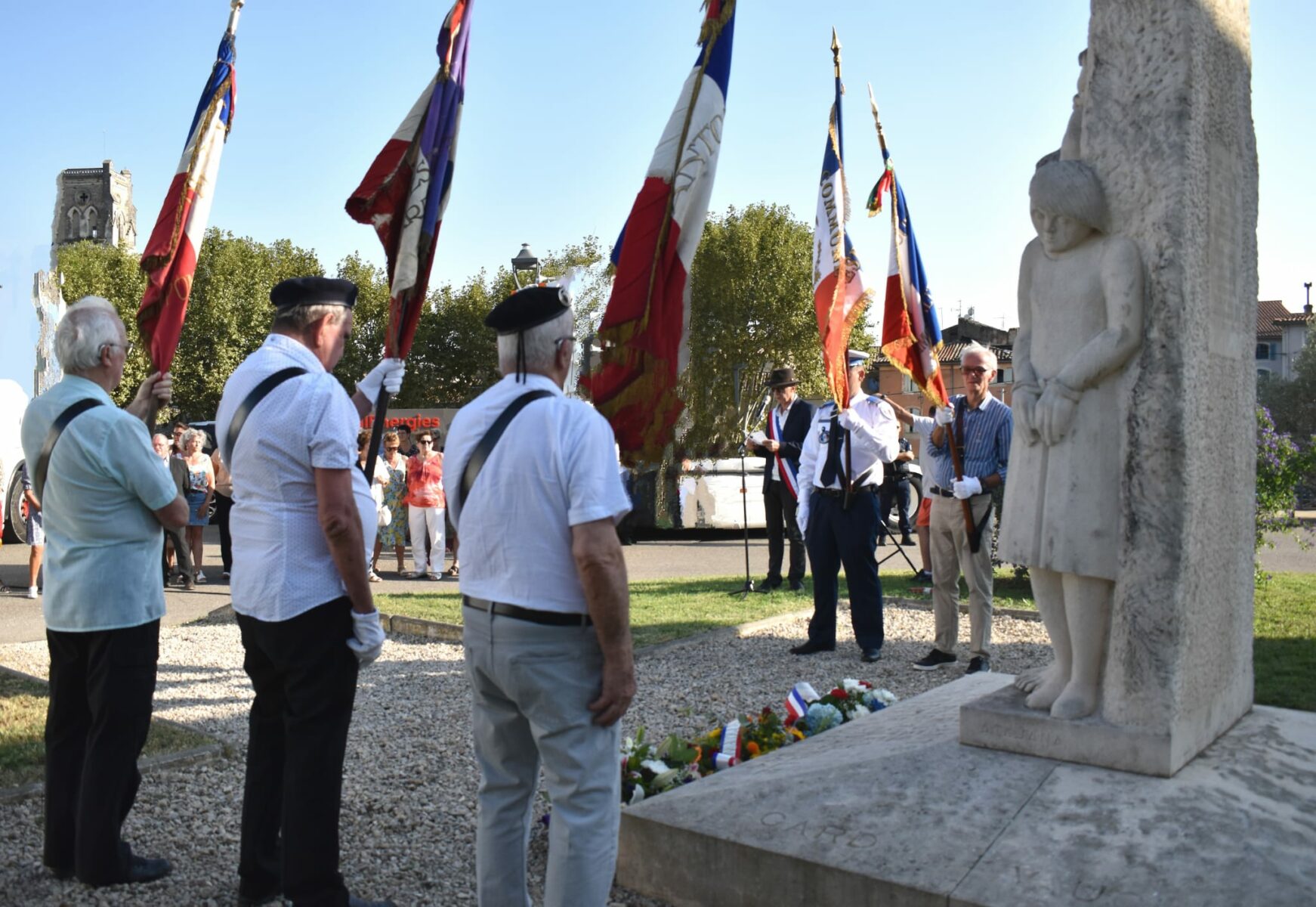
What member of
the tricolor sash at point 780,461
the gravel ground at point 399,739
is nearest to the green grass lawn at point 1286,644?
the gravel ground at point 399,739

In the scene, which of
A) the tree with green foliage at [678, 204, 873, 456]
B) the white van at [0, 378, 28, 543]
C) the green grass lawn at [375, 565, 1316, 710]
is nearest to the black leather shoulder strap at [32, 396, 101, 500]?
the green grass lawn at [375, 565, 1316, 710]

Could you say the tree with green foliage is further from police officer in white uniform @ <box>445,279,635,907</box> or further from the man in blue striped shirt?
police officer in white uniform @ <box>445,279,635,907</box>

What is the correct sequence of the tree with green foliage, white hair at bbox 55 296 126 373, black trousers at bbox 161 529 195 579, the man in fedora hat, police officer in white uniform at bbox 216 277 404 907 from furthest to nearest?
the tree with green foliage → black trousers at bbox 161 529 195 579 → the man in fedora hat → white hair at bbox 55 296 126 373 → police officer in white uniform at bbox 216 277 404 907

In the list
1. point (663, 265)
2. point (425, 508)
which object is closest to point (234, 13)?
point (663, 265)

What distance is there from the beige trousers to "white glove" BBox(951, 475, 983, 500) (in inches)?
9.6

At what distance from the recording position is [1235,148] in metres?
4.21

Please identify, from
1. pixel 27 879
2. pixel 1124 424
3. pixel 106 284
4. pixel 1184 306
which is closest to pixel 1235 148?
pixel 1184 306

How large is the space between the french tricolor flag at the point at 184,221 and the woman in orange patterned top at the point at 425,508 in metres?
8.45

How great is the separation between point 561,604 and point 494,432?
1.57 ft

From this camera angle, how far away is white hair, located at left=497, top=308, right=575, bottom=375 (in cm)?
300

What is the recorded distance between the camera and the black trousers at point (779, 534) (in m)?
11.9

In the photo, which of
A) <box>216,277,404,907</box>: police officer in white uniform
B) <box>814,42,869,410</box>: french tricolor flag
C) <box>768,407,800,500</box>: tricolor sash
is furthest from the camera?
<box>768,407,800,500</box>: tricolor sash

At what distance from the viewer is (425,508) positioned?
14.1m

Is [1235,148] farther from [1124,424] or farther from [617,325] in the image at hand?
[617,325]
